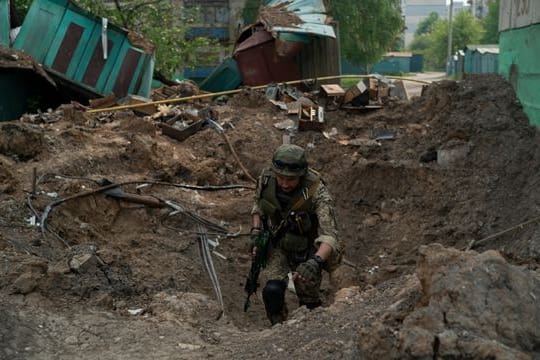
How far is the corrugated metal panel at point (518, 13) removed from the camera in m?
8.92

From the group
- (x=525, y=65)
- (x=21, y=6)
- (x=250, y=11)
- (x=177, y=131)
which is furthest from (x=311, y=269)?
(x=250, y=11)

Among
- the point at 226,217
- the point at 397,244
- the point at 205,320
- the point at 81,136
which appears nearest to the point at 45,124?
the point at 81,136

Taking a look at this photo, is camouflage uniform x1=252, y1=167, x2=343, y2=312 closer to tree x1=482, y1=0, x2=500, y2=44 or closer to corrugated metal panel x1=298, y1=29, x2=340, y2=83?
corrugated metal panel x1=298, y1=29, x2=340, y2=83

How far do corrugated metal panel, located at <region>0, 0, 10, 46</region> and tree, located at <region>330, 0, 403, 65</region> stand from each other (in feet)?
71.1

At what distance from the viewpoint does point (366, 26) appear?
34719 millimetres

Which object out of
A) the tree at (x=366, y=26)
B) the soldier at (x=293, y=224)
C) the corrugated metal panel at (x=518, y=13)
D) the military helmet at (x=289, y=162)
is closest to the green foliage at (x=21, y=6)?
the corrugated metal panel at (x=518, y=13)

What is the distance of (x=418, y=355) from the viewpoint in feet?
10.3

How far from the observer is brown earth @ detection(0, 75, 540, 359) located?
3.52 m

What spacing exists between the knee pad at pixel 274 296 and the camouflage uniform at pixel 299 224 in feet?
0.38

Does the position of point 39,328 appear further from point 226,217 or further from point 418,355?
point 226,217

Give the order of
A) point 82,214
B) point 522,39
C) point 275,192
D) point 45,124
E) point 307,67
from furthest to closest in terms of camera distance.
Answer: point 307,67, point 45,124, point 522,39, point 82,214, point 275,192

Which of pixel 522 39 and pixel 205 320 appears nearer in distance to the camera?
pixel 205 320

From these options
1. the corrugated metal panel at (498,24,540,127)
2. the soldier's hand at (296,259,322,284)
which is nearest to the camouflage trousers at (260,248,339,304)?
the soldier's hand at (296,259,322,284)

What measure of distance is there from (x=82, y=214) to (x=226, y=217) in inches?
76.8
